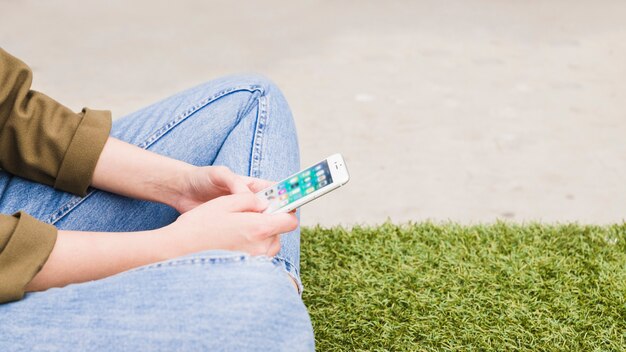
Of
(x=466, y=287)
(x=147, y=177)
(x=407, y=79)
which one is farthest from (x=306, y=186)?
(x=407, y=79)

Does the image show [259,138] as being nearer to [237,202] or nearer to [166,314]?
[237,202]

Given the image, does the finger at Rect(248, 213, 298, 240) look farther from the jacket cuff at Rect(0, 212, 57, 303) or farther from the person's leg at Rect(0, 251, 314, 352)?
the jacket cuff at Rect(0, 212, 57, 303)

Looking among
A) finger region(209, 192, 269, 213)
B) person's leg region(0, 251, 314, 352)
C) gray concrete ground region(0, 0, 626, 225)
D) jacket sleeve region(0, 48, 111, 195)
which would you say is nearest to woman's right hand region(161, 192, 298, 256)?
finger region(209, 192, 269, 213)

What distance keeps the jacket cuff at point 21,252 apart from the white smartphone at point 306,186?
267 millimetres

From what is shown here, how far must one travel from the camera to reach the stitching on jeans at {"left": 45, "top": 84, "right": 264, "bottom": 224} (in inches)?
41.9

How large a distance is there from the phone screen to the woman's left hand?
0.10ft

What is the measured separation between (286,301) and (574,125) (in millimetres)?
1553

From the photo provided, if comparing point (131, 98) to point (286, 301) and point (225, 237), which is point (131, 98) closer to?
point (225, 237)

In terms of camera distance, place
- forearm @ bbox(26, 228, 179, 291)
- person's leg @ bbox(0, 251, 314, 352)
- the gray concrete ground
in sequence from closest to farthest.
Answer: person's leg @ bbox(0, 251, 314, 352)
forearm @ bbox(26, 228, 179, 291)
the gray concrete ground

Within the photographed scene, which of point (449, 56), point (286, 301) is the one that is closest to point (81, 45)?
point (449, 56)

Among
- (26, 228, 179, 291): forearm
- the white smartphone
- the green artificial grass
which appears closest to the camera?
(26, 228, 179, 291): forearm

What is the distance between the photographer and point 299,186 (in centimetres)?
97

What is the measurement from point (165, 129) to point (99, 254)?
0.31 metres

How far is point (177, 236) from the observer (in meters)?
0.90
